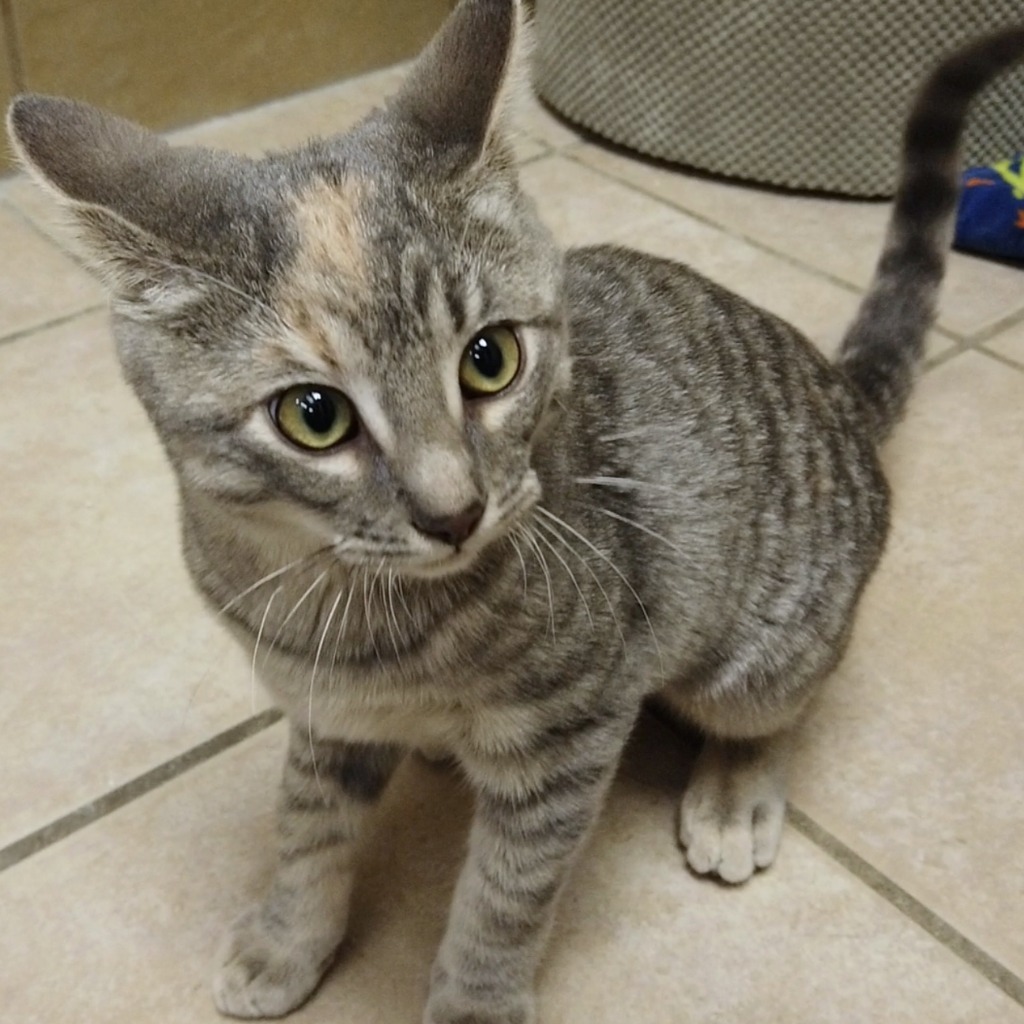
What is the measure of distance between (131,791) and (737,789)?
0.55 m

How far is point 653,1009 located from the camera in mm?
937

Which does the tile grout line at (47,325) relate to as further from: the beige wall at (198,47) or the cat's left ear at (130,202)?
the cat's left ear at (130,202)

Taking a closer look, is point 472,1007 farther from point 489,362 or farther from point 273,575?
point 489,362

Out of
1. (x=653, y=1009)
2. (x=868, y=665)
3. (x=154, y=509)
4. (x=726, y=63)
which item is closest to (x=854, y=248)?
(x=726, y=63)

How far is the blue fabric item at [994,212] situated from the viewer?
1.66 metres

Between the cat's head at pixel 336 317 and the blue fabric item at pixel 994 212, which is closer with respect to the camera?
the cat's head at pixel 336 317

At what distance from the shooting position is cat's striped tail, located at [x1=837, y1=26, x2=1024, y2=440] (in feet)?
3.81

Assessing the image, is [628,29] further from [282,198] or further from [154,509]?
[282,198]

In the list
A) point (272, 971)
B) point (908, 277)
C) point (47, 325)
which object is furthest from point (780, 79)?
point (272, 971)

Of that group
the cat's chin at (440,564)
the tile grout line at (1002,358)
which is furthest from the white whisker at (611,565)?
the tile grout line at (1002,358)

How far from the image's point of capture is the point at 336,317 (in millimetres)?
663

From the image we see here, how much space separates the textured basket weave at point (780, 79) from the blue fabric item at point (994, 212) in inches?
A: 5.3

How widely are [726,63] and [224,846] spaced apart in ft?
4.47

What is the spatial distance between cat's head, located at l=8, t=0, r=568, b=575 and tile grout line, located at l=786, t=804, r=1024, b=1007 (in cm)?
51
